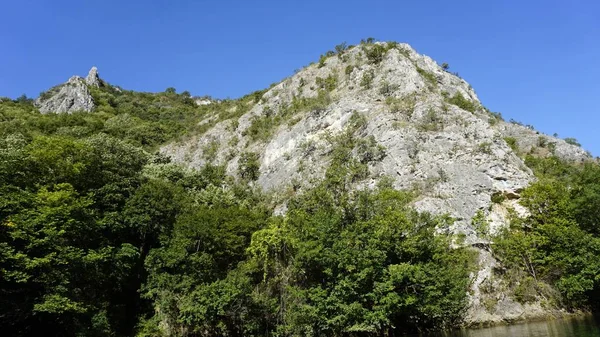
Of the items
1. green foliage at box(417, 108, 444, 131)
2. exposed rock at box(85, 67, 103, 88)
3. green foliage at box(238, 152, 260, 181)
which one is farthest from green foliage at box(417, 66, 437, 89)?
exposed rock at box(85, 67, 103, 88)

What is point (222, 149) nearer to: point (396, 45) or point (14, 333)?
point (396, 45)

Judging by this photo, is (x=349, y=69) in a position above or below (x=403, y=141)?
above

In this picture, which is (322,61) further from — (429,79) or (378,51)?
(429,79)

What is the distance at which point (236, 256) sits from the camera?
134 feet

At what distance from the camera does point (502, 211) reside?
46.9 metres

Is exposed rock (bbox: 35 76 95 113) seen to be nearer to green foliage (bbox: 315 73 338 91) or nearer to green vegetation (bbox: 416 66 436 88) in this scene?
green foliage (bbox: 315 73 338 91)

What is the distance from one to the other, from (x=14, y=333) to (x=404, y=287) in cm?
3185

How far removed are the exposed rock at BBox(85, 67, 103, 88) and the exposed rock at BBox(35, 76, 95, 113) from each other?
1623cm

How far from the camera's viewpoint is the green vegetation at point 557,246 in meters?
38.9

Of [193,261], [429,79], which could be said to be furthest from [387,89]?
[193,261]

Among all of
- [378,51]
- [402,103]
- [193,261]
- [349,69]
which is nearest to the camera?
[193,261]

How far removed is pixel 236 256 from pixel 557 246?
33284 mm

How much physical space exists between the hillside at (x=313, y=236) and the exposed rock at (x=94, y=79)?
7643 cm

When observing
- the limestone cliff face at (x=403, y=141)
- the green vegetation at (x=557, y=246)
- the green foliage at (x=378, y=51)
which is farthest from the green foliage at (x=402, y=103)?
the green vegetation at (x=557, y=246)
